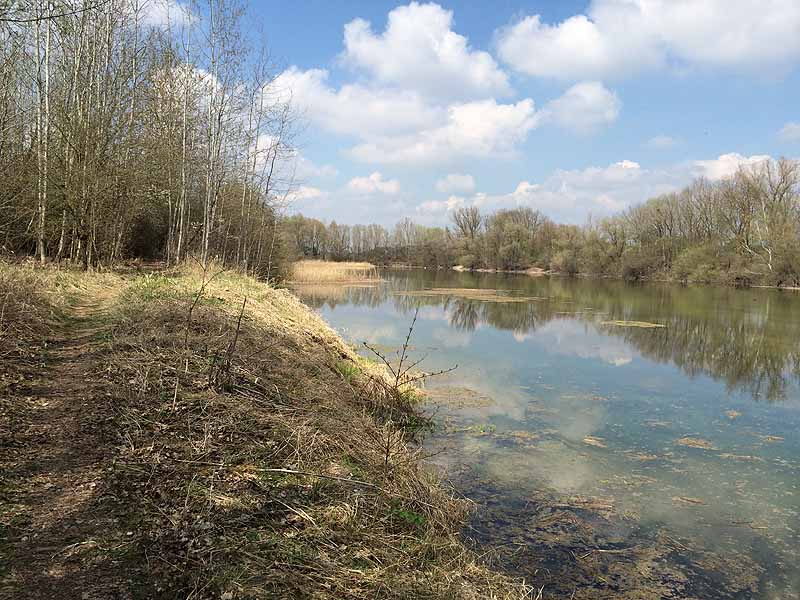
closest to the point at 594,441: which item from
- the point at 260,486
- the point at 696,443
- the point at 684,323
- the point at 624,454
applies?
the point at 624,454

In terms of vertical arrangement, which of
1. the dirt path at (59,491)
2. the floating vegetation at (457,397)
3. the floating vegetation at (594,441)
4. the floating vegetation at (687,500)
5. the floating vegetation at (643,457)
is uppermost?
the dirt path at (59,491)

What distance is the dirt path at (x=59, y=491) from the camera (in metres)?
2.68

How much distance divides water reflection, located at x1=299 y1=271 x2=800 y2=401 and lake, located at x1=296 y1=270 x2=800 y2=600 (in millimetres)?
125

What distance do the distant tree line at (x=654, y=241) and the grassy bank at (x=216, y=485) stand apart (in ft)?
81.8

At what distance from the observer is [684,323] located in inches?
842

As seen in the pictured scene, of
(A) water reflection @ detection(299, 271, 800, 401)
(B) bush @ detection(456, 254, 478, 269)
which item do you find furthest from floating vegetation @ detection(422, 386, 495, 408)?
(B) bush @ detection(456, 254, 478, 269)

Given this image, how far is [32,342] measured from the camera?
6.32 metres

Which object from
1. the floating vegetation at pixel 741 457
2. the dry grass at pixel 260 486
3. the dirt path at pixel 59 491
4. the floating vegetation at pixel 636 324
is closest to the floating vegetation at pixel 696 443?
the floating vegetation at pixel 741 457

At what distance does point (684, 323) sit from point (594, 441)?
15890 mm

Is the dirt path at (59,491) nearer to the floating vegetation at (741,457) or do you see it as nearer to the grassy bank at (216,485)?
the grassy bank at (216,485)

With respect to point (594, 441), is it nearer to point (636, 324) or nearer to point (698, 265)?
point (636, 324)

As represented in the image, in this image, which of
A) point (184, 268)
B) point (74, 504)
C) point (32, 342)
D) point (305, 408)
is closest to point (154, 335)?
point (32, 342)

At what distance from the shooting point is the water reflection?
45.1ft

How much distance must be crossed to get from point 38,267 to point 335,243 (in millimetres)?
80974
